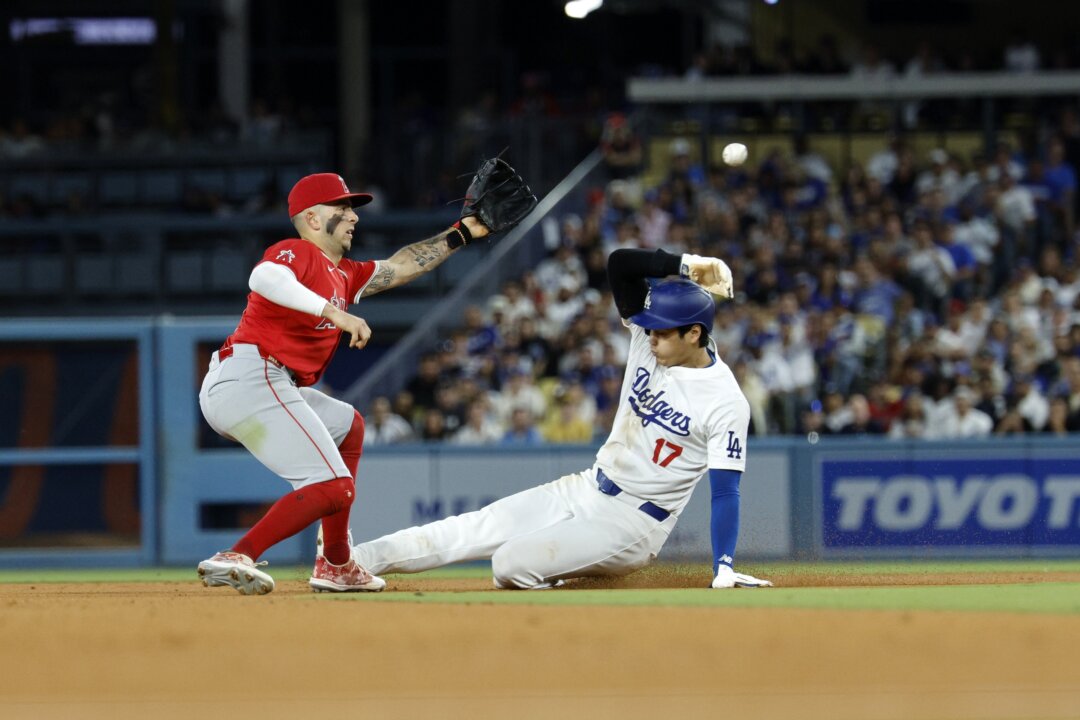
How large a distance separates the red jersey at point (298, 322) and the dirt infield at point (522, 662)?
1.09m

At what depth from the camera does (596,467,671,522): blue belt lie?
23.4ft

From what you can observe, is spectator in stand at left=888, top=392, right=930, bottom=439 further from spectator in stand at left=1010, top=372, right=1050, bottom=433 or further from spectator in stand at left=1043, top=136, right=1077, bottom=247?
spectator in stand at left=1043, top=136, right=1077, bottom=247

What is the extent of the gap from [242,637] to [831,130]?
1306 cm

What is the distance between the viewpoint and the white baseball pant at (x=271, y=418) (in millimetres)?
6977

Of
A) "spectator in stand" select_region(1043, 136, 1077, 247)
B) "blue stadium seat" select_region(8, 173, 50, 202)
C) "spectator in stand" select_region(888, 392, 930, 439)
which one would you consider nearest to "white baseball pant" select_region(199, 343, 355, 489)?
"spectator in stand" select_region(888, 392, 930, 439)

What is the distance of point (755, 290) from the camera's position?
50.0 feet

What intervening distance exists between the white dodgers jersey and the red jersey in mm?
1371

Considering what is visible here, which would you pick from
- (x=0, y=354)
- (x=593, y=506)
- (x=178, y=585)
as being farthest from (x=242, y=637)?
(x=0, y=354)

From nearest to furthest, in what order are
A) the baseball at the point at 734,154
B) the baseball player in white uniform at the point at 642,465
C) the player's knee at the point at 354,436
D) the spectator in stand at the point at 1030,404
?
the baseball player in white uniform at the point at 642,465
the player's knee at the point at 354,436
the baseball at the point at 734,154
the spectator in stand at the point at 1030,404

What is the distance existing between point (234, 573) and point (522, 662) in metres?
1.79

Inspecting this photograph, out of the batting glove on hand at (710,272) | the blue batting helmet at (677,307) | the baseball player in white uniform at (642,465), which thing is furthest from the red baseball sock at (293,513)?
the batting glove on hand at (710,272)

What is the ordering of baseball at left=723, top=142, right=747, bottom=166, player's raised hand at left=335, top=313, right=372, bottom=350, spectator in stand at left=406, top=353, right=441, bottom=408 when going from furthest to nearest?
spectator in stand at left=406, top=353, right=441, bottom=408 < baseball at left=723, top=142, right=747, bottom=166 < player's raised hand at left=335, top=313, right=372, bottom=350

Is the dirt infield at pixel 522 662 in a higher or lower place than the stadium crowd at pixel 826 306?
lower

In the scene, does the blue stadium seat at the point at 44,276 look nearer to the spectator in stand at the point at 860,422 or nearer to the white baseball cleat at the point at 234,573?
the spectator in stand at the point at 860,422
